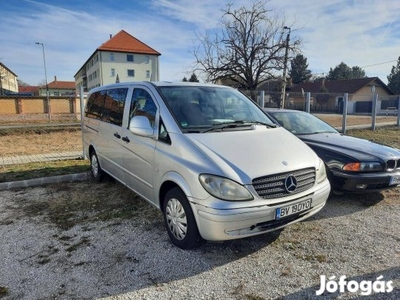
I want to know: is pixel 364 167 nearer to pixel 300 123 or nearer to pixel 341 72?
pixel 300 123

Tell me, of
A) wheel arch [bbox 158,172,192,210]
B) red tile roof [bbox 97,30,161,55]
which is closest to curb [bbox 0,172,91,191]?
wheel arch [bbox 158,172,192,210]

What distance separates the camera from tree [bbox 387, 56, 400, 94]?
57.4m

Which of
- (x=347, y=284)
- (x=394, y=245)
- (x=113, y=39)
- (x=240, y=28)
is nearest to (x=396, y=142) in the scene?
(x=394, y=245)

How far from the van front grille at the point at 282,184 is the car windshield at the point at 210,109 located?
0.92 meters

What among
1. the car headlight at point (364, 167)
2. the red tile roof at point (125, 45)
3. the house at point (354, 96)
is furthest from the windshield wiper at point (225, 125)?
the red tile roof at point (125, 45)

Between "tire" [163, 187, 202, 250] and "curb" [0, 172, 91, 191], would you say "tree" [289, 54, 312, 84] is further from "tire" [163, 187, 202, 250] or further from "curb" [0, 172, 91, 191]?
"tire" [163, 187, 202, 250]

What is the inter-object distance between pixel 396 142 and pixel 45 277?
12.3 m

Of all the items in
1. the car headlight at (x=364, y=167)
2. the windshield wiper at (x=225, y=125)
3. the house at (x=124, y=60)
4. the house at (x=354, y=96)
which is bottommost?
the car headlight at (x=364, y=167)

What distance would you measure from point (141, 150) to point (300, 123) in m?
3.67


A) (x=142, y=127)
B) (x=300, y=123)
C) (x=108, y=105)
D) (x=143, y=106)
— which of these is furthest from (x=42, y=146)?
(x=300, y=123)

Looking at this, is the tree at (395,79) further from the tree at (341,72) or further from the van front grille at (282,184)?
the van front grille at (282,184)

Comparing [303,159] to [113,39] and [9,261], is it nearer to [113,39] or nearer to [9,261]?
[9,261]

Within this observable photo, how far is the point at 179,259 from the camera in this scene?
3166 millimetres

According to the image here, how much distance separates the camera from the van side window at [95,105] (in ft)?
18.2
